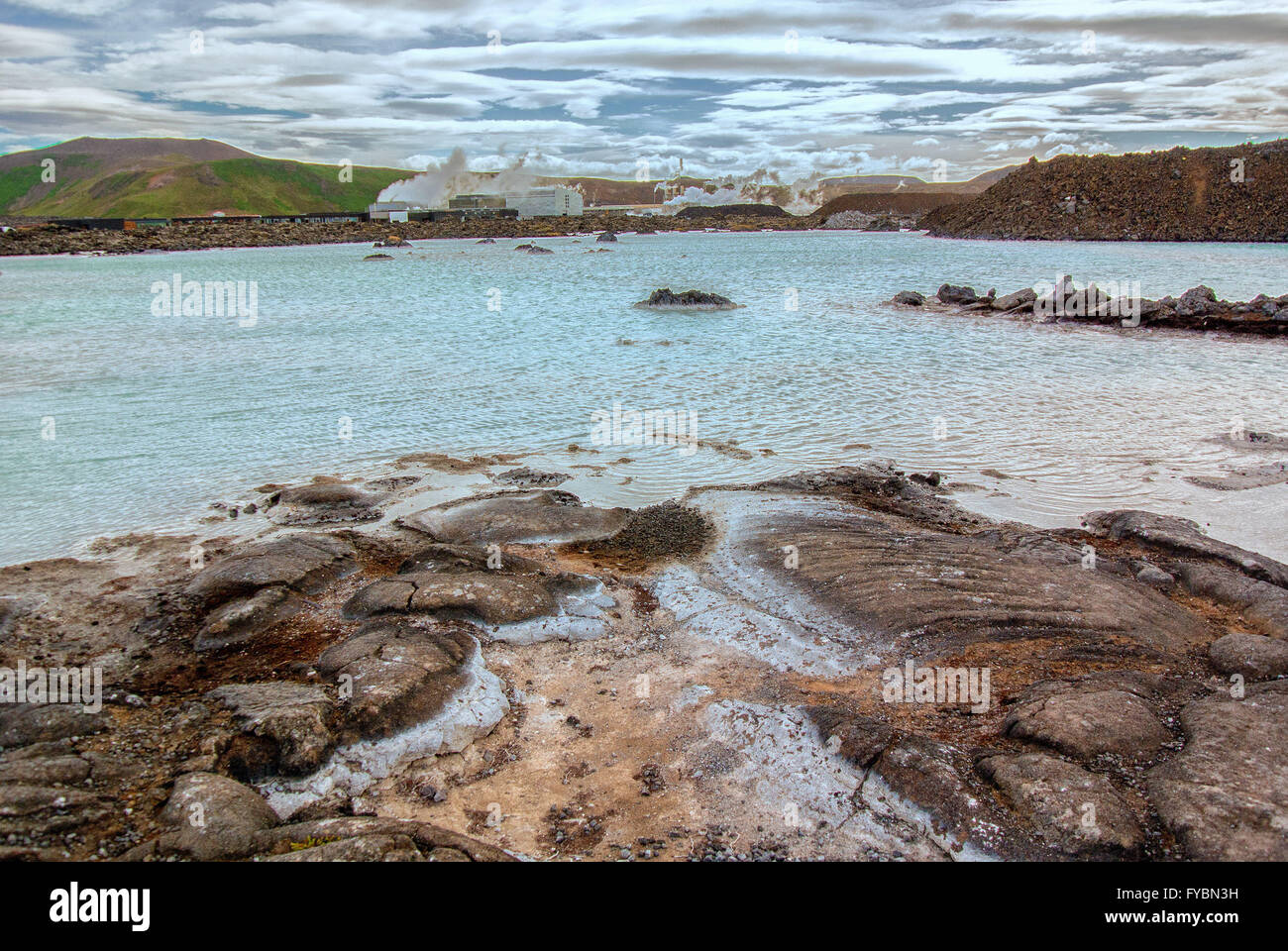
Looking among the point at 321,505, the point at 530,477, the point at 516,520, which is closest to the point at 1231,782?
the point at 516,520

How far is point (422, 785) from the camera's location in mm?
5410

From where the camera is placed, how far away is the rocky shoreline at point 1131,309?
2631 centimetres

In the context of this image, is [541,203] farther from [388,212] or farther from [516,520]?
[516,520]

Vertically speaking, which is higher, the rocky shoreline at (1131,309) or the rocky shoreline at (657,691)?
the rocky shoreline at (1131,309)

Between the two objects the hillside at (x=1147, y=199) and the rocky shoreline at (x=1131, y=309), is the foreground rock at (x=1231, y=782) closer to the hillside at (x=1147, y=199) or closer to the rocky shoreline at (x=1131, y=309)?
the rocky shoreline at (x=1131, y=309)

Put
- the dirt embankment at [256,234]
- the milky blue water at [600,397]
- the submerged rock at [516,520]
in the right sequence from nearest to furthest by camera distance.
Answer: the submerged rock at [516,520], the milky blue water at [600,397], the dirt embankment at [256,234]

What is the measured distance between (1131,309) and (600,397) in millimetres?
22921

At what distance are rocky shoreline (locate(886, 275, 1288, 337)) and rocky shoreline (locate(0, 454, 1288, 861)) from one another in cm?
2229

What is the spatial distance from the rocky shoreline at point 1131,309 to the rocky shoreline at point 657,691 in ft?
73.1

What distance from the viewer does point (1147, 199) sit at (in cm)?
10044

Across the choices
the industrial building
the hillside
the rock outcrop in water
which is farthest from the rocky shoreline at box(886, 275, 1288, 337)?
the industrial building

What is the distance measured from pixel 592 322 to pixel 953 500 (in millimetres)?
21451

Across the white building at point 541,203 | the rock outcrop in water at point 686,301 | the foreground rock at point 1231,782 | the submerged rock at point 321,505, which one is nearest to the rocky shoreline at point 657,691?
the foreground rock at point 1231,782

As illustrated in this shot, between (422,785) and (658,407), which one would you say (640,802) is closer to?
(422,785)
